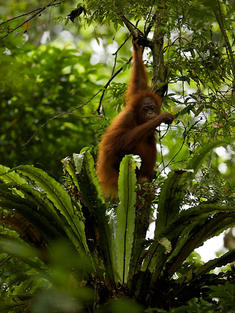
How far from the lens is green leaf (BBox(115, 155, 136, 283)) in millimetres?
2428

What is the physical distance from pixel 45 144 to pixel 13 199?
2.98 metres

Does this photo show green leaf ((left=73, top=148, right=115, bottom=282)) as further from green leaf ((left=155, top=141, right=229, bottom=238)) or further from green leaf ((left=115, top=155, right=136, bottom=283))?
green leaf ((left=155, top=141, right=229, bottom=238))

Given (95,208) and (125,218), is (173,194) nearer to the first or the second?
(125,218)

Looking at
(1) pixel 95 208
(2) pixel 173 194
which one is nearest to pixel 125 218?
(1) pixel 95 208

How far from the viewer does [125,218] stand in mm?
2488

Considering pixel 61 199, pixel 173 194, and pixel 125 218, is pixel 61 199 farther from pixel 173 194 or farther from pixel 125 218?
pixel 173 194

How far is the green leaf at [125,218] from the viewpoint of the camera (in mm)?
2428

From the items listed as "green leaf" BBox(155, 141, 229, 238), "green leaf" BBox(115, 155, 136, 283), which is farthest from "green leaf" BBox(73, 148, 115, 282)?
"green leaf" BBox(155, 141, 229, 238)

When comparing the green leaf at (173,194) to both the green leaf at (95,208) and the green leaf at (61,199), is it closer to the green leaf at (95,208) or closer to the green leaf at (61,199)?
the green leaf at (95,208)

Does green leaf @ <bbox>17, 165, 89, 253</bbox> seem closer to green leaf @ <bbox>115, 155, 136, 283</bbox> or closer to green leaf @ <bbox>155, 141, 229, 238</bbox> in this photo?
green leaf @ <bbox>115, 155, 136, 283</bbox>

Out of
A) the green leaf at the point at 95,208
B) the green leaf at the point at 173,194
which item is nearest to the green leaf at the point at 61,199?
the green leaf at the point at 95,208

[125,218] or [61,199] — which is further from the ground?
[61,199]

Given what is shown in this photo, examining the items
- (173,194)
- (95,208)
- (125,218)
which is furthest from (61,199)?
(173,194)

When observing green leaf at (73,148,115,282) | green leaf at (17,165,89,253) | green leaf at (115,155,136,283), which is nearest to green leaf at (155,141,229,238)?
green leaf at (115,155,136,283)
